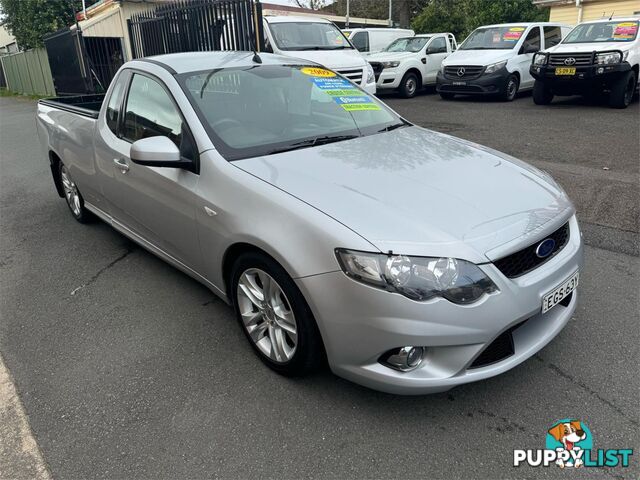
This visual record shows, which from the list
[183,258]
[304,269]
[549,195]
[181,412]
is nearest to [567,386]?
[549,195]

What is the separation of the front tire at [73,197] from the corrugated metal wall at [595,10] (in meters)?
20.1

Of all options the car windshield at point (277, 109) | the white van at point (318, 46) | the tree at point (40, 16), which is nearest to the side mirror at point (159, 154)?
the car windshield at point (277, 109)

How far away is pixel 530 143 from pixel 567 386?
5859mm

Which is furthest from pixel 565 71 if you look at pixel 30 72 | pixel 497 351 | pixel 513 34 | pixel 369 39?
pixel 30 72

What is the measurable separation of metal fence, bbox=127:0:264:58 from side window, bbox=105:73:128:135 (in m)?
6.39

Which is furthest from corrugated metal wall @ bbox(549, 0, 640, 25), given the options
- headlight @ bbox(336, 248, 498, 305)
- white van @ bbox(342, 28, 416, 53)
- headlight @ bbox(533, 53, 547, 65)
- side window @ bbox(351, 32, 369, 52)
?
headlight @ bbox(336, 248, 498, 305)

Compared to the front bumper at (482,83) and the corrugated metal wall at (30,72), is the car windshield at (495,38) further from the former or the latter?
the corrugated metal wall at (30,72)

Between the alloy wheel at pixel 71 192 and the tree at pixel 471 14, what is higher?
the tree at pixel 471 14

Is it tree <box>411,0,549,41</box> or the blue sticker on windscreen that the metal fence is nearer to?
the blue sticker on windscreen

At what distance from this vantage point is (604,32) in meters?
10.9

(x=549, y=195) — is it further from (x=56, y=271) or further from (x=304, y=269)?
(x=56, y=271)

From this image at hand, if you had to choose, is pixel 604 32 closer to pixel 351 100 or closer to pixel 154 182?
pixel 351 100

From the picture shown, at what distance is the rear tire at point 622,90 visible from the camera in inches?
404

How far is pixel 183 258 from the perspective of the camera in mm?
3439
